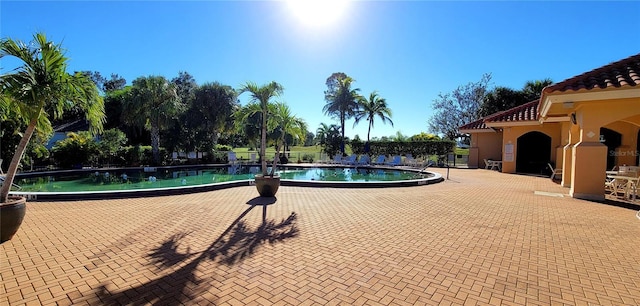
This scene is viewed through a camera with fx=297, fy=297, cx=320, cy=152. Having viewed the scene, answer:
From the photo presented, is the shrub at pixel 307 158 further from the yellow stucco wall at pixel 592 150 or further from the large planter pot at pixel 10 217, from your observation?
the large planter pot at pixel 10 217

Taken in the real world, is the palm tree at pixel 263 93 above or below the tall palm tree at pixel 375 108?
below

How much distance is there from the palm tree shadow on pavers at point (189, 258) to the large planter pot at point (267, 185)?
2206 millimetres

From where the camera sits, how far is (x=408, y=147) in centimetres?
2634

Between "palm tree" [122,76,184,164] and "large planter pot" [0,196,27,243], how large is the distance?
17.7 m

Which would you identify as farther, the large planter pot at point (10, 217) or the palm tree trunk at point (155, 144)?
the palm tree trunk at point (155, 144)

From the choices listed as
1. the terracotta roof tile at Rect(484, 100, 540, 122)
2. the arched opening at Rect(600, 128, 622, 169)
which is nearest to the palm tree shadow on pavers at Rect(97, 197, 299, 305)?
the terracotta roof tile at Rect(484, 100, 540, 122)

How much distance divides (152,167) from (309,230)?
18377 mm

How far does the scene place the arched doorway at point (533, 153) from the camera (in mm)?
18141

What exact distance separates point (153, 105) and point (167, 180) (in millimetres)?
8440

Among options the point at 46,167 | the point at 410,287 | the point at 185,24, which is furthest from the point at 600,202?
the point at 46,167

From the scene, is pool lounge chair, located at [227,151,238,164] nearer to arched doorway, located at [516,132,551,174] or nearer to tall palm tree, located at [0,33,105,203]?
tall palm tree, located at [0,33,105,203]

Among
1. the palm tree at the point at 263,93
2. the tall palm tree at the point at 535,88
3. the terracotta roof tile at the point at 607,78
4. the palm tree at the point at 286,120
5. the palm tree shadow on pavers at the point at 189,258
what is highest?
the tall palm tree at the point at 535,88

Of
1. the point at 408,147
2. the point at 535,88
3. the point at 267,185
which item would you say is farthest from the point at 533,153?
the point at 267,185

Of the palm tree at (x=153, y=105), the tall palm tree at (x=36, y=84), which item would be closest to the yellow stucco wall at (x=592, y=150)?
the tall palm tree at (x=36, y=84)
